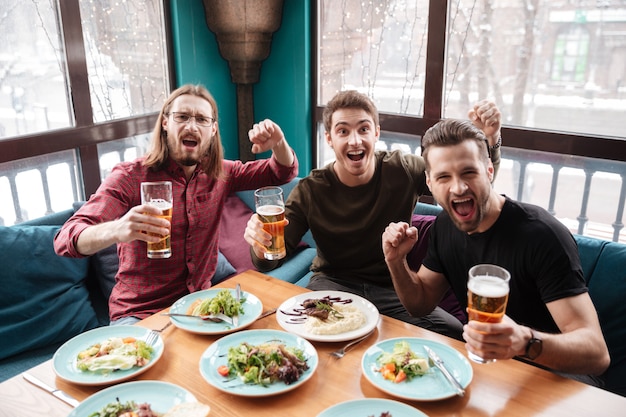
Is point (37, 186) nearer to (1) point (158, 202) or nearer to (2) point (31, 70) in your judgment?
(2) point (31, 70)

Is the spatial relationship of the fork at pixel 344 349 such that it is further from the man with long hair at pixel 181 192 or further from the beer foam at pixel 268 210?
the man with long hair at pixel 181 192

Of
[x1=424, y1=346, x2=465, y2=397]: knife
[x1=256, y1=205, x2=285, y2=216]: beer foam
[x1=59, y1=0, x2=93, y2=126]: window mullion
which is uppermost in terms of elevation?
[x1=59, y1=0, x2=93, y2=126]: window mullion

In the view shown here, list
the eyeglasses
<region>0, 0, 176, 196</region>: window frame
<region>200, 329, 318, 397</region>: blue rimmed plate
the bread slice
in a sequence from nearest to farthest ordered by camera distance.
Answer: the bread slice < <region>200, 329, 318, 397</region>: blue rimmed plate < the eyeglasses < <region>0, 0, 176, 196</region>: window frame

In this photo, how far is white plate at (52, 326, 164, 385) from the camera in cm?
144

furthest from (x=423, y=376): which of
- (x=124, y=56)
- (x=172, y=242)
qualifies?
(x=124, y=56)

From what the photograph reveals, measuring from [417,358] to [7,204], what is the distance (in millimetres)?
2726

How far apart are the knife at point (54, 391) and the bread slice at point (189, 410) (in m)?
0.27

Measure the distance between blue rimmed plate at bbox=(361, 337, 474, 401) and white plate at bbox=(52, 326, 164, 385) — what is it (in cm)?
63

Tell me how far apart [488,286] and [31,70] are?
2.91 meters

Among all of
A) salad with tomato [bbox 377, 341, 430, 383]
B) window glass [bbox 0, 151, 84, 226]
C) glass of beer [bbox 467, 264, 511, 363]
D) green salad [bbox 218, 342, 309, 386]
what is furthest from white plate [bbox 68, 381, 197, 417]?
window glass [bbox 0, 151, 84, 226]

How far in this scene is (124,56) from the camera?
139 inches

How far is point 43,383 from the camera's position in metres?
1.45

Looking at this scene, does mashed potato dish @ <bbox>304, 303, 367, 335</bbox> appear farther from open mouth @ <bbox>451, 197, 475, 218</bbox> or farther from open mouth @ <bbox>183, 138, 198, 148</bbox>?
open mouth @ <bbox>183, 138, 198, 148</bbox>

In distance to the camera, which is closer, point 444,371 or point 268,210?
point 444,371
